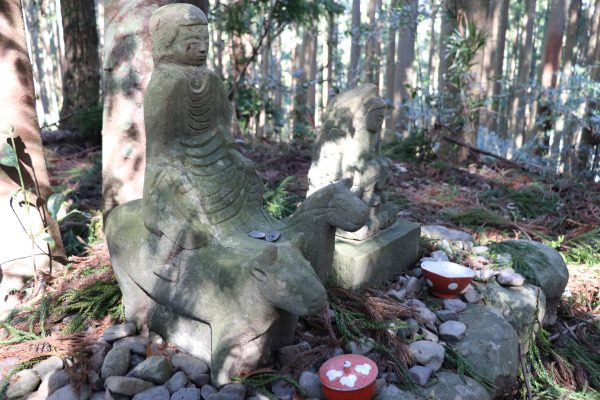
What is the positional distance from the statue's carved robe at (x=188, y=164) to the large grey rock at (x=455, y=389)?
1.27m

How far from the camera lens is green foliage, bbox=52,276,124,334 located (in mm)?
2676

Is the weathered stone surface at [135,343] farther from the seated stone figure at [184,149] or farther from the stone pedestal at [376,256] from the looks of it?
the stone pedestal at [376,256]

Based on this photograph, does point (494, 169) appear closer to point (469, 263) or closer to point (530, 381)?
point (469, 263)

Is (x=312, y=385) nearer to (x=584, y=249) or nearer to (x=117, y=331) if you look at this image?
(x=117, y=331)

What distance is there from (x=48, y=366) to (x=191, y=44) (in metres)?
1.79

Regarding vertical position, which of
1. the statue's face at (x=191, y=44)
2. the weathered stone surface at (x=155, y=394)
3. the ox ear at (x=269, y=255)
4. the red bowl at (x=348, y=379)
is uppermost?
the statue's face at (x=191, y=44)

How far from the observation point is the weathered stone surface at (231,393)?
194cm

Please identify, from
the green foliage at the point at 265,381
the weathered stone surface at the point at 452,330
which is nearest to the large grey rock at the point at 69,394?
the green foliage at the point at 265,381

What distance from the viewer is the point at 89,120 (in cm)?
706

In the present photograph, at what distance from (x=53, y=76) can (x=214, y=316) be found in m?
25.9

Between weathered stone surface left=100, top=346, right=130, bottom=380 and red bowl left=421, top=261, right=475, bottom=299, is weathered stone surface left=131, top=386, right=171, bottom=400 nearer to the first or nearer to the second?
weathered stone surface left=100, top=346, right=130, bottom=380

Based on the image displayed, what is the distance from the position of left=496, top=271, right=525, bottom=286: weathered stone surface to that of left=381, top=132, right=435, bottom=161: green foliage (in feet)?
12.8

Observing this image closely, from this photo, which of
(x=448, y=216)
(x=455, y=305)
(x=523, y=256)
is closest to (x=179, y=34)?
(x=455, y=305)

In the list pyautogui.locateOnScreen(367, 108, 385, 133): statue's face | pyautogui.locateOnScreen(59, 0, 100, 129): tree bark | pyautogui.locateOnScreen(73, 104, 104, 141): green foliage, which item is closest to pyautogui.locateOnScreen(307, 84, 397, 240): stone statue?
pyautogui.locateOnScreen(367, 108, 385, 133): statue's face
